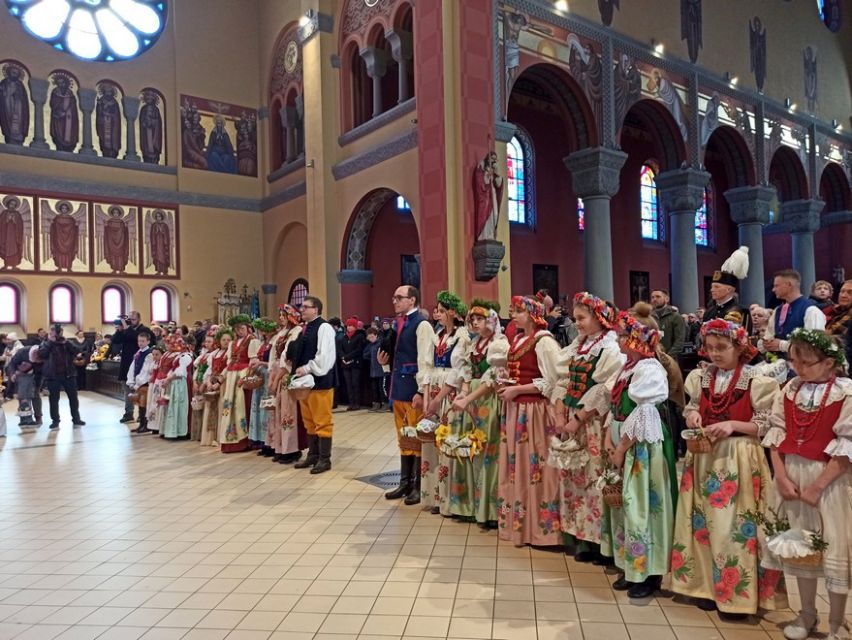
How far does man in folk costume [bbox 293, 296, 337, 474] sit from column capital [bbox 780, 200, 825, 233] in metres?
18.4

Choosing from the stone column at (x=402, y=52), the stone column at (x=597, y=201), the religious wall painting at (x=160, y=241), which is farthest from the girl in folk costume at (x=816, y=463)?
the religious wall painting at (x=160, y=241)

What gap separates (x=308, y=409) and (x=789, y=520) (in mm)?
4950

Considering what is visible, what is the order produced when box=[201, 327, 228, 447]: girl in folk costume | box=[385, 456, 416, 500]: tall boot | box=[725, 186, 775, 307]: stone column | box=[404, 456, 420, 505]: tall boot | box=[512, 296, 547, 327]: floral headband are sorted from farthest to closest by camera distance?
box=[725, 186, 775, 307]: stone column → box=[201, 327, 228, 447]: girl in folk costume → box=[385, 456, 416, 500]: tall boot → box=[404, 456, 420, 505]: tall boot → box=[512, 296, 547, 327]: floral headband

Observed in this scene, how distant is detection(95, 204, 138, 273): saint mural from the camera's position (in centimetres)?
1814

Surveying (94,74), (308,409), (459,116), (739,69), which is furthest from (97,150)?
(739,69)

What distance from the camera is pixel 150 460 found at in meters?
7.91

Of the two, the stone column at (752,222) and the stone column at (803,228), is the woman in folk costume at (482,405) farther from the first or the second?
the stone column at (803,228)

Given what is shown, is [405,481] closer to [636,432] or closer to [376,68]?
[636,432]

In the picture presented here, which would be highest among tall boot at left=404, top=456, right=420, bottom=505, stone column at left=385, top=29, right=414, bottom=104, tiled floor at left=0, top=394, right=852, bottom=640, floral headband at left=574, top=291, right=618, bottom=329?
stone column at left=385, top=29, right=414, bottom=104

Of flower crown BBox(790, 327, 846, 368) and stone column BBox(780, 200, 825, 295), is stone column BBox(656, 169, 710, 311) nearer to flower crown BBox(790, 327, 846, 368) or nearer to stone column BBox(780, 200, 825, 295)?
stone column BBox(780, 200, 825, 295)

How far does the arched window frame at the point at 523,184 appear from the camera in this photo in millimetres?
17922

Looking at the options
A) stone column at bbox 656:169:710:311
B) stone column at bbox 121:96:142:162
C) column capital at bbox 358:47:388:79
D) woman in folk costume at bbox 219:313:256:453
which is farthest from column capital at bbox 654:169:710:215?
stone column at bbox 121:96:142:162

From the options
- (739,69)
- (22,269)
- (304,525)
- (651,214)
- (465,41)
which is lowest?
(304,525)

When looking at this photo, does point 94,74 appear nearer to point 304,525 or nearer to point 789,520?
point 304,525
